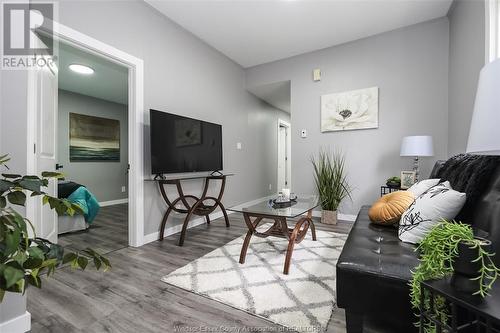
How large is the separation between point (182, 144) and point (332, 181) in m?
2.14

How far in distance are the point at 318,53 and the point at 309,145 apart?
58.0 inches

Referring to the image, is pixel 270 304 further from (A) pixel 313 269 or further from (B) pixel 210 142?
(B) pixel 210 142

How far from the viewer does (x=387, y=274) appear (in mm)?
939

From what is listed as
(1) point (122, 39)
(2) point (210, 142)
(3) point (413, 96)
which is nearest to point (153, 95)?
(1) point (122, 39)

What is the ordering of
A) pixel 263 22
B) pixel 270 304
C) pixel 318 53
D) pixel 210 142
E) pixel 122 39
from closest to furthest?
1. pixel 270 304
2. pixel 122 39
3. pixel 263 22
4. pixel 210 142
5. pixel 318 53

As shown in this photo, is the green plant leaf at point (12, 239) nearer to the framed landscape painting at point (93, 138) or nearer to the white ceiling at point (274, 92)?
the white ceiling at point (274, 92)

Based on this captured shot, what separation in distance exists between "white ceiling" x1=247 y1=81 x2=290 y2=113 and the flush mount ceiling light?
8.68 feet

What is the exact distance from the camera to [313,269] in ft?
6.04

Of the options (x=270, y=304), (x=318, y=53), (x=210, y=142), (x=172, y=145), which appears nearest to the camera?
(x=270, y=304)

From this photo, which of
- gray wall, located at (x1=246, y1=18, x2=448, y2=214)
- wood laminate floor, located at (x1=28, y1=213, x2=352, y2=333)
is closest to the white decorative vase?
gray wall, located at (x1=246, y1=18, x2=448, y2=214)

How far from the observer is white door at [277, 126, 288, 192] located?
20.3ft

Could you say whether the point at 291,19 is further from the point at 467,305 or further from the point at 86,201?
the point at 86,201

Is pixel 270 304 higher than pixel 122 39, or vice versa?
pixel 122 39

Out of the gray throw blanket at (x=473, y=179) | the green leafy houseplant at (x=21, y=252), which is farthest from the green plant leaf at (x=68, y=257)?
the gray throw blanket at (x=473, y=179)
